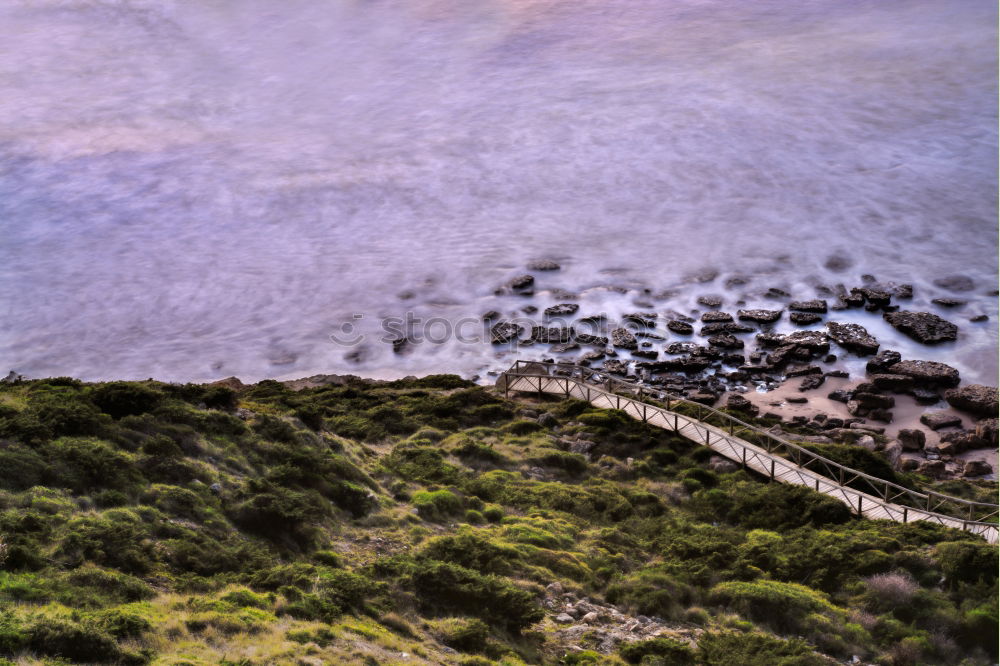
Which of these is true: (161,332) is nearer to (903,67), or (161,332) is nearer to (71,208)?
(71,208)

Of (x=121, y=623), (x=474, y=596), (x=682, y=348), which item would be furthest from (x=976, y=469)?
(x=121, y=623)

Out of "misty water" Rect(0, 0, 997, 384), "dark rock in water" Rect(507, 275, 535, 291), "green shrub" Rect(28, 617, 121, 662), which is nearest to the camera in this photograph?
"green shrub" Rect(28, 617, 121, 662)

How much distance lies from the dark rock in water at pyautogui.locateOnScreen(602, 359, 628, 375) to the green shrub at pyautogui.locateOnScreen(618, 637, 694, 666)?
30561 mm

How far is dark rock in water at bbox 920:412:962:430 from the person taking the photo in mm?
45469

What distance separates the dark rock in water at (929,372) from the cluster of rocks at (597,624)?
102ft

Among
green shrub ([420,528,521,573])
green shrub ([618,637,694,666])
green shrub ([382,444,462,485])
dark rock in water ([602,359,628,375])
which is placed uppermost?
green shrub ([420,528,521,573])

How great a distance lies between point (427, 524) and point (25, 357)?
37.6 m

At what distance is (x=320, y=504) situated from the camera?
84.1 feet

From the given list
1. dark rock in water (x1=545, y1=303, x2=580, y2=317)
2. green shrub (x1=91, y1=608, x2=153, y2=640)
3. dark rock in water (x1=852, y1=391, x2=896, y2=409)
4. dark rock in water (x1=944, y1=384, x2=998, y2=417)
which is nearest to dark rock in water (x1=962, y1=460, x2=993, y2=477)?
dark rock in water (x1=944, y1=384, x2=998, y2=417)

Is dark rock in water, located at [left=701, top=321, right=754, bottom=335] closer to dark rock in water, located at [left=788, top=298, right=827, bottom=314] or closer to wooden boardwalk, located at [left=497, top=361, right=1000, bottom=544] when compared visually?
dark rock in water, located at [left=788, top=298, right=827, bottom=314]

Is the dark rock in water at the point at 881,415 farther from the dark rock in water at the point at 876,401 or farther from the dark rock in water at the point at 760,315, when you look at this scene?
the dark rock in water at the point at 760,315

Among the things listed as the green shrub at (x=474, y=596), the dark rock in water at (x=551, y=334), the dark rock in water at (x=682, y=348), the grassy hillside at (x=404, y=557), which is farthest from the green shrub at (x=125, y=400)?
the dark rock in water at (x=682, y=348)

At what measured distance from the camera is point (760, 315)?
55.8 metres

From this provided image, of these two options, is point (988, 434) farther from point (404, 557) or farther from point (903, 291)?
point (404, 557)
